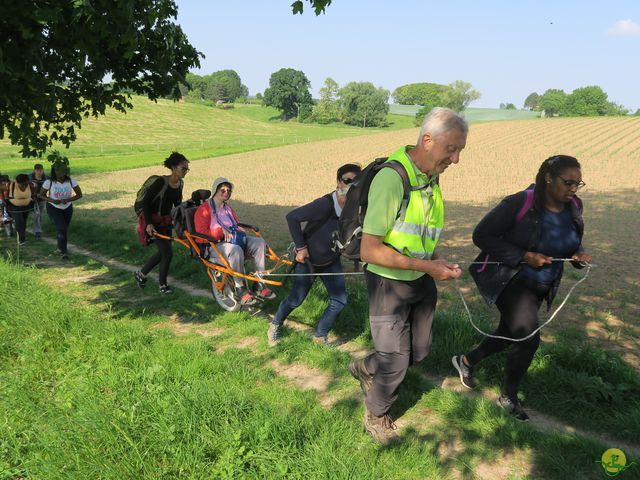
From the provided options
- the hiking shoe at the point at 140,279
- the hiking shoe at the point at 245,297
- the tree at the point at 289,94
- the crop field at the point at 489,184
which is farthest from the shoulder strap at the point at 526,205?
the tree at the point at 289,94

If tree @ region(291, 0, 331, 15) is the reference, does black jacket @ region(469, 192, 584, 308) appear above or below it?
below

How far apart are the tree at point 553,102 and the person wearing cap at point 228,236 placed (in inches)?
5495

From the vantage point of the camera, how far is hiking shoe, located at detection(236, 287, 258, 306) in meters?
5.57

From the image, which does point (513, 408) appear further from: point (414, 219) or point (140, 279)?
point (140, 279)

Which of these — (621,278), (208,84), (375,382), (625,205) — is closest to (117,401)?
(375,382)

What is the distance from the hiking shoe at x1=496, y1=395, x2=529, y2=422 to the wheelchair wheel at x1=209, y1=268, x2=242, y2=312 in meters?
3.21

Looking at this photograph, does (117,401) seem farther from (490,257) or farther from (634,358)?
(634,358)

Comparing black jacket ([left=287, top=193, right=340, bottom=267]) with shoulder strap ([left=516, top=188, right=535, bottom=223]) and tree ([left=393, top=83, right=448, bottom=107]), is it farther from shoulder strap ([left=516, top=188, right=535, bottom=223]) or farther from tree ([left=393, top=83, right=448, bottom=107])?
tree ([left=393, top=83, right=448, bottom=107])

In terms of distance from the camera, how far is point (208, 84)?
480ft

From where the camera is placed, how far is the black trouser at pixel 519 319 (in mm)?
3422

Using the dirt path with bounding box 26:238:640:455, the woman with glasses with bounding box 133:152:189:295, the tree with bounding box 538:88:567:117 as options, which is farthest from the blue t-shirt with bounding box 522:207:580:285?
the tree with bounding box 538:88:567:117

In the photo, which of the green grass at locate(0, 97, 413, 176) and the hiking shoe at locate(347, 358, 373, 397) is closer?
the hiking shoe at locate(347, 358, 373, 397)

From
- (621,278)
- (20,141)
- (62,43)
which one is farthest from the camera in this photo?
(621,278)

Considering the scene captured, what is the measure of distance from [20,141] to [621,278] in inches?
376
